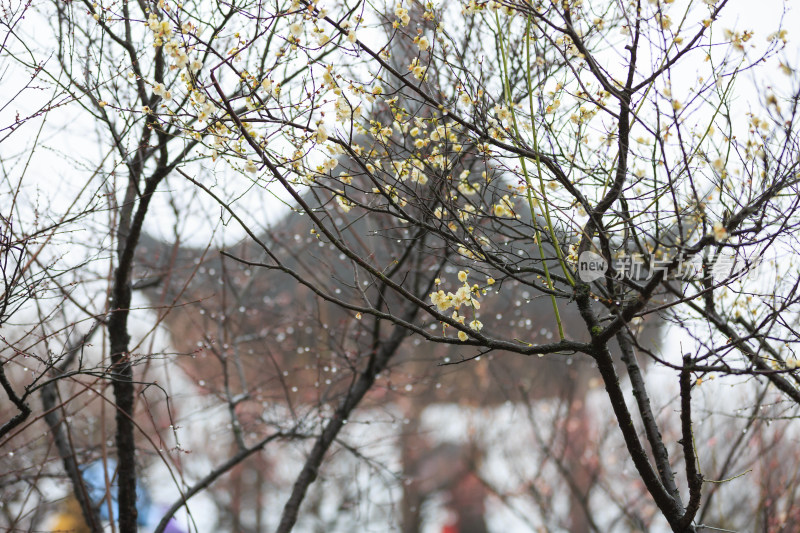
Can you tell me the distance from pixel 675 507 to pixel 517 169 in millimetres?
1557

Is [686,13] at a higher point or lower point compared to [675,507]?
higher

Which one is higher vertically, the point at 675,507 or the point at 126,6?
the point at 126,6

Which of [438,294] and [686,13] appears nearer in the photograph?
[686,13]

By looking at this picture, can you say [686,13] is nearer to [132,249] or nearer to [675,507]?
[675,507]

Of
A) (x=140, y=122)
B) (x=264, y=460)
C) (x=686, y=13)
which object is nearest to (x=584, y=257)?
(x=686, y=13)

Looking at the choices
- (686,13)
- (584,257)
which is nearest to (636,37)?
(686,13)

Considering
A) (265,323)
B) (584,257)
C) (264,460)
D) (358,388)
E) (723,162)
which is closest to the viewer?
(723,162)

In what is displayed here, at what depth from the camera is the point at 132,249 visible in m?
4.33

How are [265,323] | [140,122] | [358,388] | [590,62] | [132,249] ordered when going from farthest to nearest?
[265,323] → [358,388] → [132,249] → [140,122] → [590,62]

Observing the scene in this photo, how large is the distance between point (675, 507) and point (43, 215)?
11.4ft

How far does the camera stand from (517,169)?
2932 mm

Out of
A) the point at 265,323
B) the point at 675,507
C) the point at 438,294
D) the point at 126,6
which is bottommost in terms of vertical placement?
the point at 675,507

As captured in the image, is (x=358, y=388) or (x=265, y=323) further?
(x=265, y=323)

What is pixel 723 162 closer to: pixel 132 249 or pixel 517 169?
pixel 517 169
